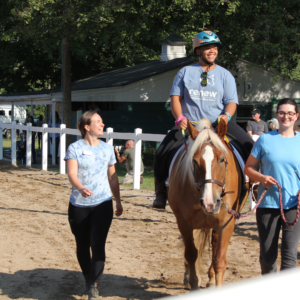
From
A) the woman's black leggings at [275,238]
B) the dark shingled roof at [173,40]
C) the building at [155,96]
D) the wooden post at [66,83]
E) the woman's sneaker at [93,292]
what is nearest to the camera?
the woman's black leggings at [275,238]

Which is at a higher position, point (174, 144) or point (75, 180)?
point (174, 144)

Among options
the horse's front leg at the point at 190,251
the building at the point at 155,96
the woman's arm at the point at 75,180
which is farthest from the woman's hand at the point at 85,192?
the building at the point at 155,96

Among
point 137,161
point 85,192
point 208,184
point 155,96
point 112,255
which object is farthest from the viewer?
point 155,96

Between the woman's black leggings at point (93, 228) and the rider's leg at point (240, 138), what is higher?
the rider's leg at point (240, 138)

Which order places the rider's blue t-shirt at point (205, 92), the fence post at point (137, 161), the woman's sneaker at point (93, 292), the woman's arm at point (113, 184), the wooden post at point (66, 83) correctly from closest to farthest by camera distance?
the woman's sneaker at point (93, 292) → the woman's arm at point (113, 184) → the rider's blue t-shirt at point (205, 92) → the fence post at point (137, 161) → the wooden post at point (66, 83)

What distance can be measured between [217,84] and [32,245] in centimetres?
363

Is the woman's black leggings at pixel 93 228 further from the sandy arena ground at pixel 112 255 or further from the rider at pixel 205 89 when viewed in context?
the rider at pixel 205 89

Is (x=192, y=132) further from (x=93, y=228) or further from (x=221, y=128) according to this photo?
(x=93, y=228)

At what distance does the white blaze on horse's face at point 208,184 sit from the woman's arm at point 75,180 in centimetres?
112

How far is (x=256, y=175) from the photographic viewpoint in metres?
3.96

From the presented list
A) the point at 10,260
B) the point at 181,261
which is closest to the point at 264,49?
the point at 181,261

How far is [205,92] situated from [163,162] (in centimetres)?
97

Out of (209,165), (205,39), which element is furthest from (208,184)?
(205,39)

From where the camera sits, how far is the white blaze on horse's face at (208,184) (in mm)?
3826
